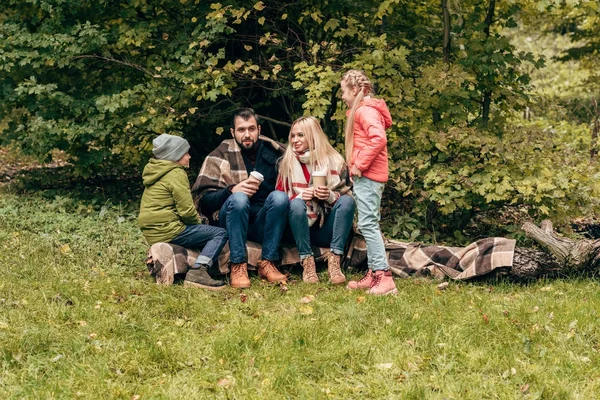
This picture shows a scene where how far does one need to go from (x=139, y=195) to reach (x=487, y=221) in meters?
4.21

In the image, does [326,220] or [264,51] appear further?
[264,51]

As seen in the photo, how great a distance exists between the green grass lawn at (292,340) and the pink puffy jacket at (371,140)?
958mm

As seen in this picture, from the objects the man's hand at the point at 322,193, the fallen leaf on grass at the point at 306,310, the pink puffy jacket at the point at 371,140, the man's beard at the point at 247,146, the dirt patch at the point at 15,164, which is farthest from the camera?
the dirt patch at the point at 15,164

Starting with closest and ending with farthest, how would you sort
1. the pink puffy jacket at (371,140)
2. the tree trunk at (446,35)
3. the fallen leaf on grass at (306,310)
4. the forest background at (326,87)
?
the fallen leaf on grass at (306,310), the pink puffy jacket at (371,140), the forest background at (326,87), the tree trunk at (446,35)

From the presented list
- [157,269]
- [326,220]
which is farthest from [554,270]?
[157,269]

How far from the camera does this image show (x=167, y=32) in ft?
27.5

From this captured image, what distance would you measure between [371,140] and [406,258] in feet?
4.35

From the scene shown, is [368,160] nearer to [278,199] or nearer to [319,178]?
[319,178]

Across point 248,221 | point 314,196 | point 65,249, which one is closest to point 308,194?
point 314,196

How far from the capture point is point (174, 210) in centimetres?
604

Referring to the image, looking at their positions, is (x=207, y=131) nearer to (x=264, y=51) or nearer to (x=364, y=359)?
(x=264, y=51)

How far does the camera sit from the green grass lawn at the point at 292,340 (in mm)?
3926

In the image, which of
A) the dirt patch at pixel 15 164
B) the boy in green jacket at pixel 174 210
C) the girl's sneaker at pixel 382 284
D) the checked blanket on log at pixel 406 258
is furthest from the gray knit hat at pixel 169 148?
the dirt patch at pixel 15 164

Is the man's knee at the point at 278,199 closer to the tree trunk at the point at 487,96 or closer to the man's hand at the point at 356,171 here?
the man's hand at the point at 356,171
